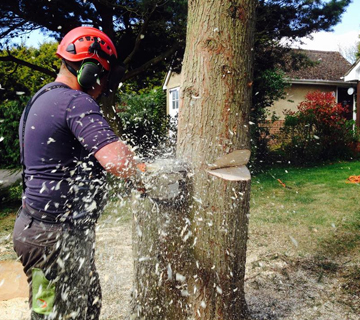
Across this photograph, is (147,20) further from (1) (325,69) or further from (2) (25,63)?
(1) (325,69)

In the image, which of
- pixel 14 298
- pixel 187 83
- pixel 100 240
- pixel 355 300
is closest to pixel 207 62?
pixel 187 83

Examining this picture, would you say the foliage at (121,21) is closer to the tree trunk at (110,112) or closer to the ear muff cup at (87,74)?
the tree trunk at (110,112)

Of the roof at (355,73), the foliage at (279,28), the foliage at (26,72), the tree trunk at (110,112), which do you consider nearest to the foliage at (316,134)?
the foliage at (279,28)

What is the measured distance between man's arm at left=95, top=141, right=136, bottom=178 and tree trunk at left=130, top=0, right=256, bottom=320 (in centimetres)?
53

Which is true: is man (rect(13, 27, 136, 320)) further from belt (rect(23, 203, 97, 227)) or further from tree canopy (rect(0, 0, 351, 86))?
tree canopy (rect(0, 0, 351, 86))

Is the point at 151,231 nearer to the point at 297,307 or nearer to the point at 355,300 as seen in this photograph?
the point at 297,307

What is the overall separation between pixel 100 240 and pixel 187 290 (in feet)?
9.08

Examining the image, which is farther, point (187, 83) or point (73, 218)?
point (187, 83)

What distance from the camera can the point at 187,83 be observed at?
2406 millimetres

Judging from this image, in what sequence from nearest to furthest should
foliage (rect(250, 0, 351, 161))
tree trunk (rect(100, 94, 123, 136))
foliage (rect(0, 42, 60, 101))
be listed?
foliage (rect(250, 0, 351, 161)) < tree trunk (rect(100, 94, 123, 136)) < foliage (rect(0, 42, 60, 101))

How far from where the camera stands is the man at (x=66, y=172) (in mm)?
1736

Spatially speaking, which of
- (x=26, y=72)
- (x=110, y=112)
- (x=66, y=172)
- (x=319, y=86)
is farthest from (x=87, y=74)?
(x=26, y=72)

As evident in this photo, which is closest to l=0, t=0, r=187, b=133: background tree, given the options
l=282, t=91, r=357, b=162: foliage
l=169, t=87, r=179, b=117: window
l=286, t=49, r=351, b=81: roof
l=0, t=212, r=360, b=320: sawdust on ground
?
l=282, t=91, r=357, b=162: foliage

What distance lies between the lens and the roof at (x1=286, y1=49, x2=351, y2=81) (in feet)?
60.7
